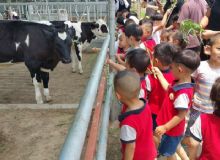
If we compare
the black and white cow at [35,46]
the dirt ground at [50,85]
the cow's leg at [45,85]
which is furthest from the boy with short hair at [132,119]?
the cow's leg at [45,85]

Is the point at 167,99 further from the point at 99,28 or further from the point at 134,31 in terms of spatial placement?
the point at 99,28

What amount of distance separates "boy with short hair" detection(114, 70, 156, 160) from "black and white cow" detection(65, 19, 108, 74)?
598 centimetres

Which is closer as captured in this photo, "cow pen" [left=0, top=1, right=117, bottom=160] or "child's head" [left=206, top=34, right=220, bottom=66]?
"cow pen" [left=0, top=1, right=117, bottom=160]

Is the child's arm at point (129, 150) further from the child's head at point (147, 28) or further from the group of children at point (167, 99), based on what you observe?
the child's head at point (147, 28)

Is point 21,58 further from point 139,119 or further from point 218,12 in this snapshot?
point 139,119

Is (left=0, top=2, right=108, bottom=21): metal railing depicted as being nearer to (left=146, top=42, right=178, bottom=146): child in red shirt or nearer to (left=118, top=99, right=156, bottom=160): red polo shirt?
(left=146, top=42, right=178, bottom=146): child in red shirt

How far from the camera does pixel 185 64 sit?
8.75ft

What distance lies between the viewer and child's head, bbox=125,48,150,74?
9.16 ft

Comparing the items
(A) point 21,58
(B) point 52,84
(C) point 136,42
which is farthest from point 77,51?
(C) point 136,42

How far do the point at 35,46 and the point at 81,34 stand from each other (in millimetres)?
2472

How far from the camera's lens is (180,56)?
2.68 m

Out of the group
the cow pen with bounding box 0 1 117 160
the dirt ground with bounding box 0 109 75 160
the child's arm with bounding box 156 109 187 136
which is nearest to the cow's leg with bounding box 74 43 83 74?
the cow pen with bounding box 0 1 117 160

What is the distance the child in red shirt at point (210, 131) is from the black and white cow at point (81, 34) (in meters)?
6.22

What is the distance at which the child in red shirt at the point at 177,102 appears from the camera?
2.57 m
